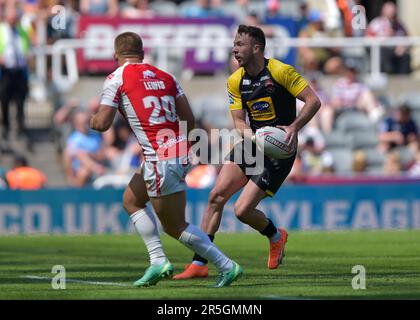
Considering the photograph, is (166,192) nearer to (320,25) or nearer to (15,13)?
(15,13)

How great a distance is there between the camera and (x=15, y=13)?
73.3 ft

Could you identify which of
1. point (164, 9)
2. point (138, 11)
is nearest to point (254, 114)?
point (138, 11)

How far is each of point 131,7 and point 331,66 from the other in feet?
13.9

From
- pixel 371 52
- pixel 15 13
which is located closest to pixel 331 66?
pixel 371 52

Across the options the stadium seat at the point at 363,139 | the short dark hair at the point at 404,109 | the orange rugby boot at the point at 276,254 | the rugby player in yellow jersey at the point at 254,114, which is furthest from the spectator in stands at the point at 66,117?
the rugby player in yellow jersey at the point at 254,114

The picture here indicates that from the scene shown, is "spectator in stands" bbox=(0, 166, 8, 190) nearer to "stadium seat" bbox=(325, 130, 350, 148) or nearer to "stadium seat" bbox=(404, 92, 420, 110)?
"stadium seat" bbox=(325, 130, 350, 148)

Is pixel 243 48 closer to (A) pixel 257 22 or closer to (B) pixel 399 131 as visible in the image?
(A) pixel 257 22

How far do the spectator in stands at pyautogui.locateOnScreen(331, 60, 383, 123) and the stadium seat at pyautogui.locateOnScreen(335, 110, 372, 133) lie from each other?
0.14 meters

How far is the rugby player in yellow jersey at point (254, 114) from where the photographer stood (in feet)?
39.3

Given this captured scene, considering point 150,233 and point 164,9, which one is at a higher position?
point 164,9

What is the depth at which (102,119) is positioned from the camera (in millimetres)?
10609

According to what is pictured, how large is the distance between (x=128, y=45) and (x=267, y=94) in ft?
6.28

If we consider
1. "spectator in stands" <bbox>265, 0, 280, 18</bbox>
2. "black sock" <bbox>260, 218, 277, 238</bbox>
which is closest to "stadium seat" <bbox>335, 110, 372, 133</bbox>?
"spectator in stands" <bbox>265, 0, 280, 18</bbox>
